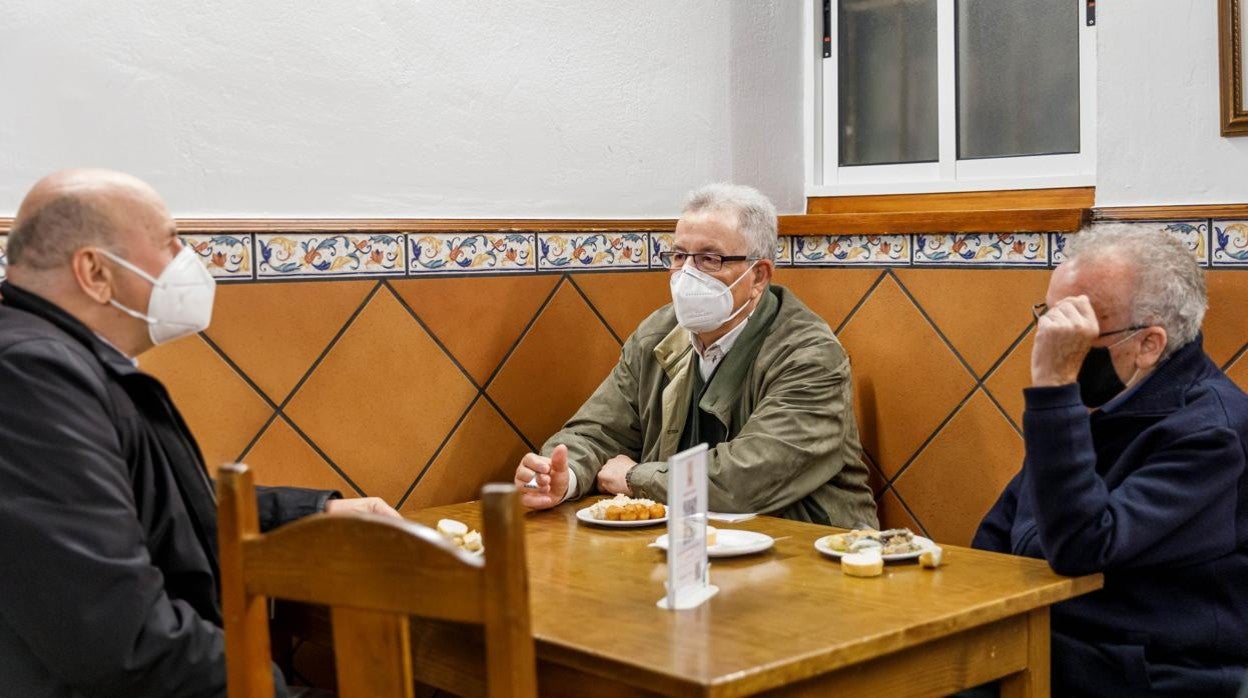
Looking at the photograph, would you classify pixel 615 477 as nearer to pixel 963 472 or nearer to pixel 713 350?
pixel 713 350

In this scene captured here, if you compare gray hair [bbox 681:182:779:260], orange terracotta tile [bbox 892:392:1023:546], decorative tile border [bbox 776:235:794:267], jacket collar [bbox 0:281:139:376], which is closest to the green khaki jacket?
gray hair [bbox 681:182:779:260]

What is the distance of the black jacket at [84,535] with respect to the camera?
186cm

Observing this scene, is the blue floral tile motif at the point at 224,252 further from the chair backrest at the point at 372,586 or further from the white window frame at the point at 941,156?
the white window frame at the point at 941,156

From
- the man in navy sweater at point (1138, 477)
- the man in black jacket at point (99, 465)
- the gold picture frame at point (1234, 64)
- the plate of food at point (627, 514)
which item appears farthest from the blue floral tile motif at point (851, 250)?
the man in black jacket at point (99, 465)

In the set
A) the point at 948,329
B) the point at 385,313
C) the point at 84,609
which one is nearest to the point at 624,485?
→ the point at 385,313

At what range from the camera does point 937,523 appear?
3279 mm

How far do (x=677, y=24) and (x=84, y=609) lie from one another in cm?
223

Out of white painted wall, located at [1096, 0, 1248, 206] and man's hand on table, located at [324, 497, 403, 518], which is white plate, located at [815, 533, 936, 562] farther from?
white painted wall, located at [1096, 0, 1248, 206]

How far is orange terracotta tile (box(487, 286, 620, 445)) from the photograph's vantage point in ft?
10.7

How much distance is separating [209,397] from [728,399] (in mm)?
1068

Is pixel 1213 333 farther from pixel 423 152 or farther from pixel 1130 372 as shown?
pixel 423 152

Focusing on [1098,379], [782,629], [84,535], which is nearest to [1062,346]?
[1098,379]

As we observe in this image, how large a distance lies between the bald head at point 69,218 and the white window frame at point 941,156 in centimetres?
208

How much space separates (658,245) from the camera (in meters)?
3.54
